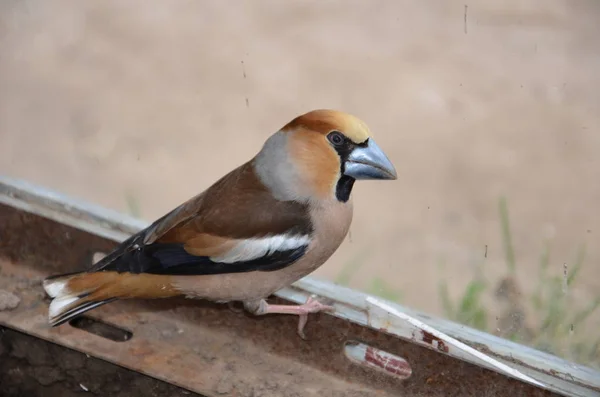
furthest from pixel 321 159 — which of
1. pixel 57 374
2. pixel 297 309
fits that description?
pixel 57 374

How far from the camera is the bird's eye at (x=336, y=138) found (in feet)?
5.04

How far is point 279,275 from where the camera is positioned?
1655mm

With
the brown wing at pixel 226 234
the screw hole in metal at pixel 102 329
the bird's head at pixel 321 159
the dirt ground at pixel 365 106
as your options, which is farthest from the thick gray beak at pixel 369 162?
the screw hole in metal at pixel 102 329

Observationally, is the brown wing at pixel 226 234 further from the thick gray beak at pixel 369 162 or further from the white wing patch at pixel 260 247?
the thick gray beak at pixel 369 162

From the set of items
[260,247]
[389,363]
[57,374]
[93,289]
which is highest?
[260,247]

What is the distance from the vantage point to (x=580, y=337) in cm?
192

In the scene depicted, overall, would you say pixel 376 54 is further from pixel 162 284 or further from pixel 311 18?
pixel 162 284

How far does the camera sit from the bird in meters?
1.55

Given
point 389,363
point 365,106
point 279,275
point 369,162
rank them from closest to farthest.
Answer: point 369,162 → point 279,275 → point 389,363 → point 365,106

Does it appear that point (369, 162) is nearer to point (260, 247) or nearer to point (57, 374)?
point (260, 247)

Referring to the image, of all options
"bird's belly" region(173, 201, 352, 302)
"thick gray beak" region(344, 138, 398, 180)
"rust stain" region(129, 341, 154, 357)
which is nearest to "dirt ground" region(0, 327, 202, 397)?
"rust stain" region(129, 341, 154, 357)

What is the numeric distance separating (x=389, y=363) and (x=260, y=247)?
16.4 inches

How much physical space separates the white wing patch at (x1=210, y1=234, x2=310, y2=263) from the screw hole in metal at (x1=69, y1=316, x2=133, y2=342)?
437mm

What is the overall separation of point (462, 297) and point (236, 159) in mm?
755
